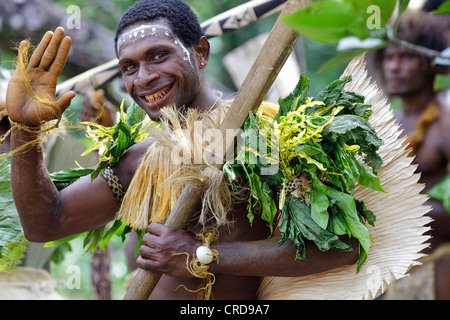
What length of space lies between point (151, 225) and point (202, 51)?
0.87 metres

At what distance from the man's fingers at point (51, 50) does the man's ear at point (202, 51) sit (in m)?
0.66

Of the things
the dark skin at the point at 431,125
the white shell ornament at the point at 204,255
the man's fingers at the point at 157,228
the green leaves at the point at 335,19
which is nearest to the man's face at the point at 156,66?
the man's fingers at the point at 157,228

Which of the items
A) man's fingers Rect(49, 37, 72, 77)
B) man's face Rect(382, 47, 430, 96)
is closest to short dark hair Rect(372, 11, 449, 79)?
man's face Rect(382, 47, 430, 96)

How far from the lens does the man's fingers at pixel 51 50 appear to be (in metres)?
2.10

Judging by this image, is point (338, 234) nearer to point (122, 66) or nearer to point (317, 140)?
point (317, 140)

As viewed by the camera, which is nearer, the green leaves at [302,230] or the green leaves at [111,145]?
the green leaves at [302,230]

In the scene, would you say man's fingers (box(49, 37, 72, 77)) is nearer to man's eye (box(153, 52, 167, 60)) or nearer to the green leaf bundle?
man's eye (box(153, 52, 167, 60))

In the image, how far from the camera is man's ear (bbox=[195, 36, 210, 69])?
2562 millimetres

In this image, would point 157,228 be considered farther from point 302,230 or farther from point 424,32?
point 424,32

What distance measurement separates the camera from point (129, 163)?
2521mm

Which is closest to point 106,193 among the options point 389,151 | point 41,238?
point 41,238

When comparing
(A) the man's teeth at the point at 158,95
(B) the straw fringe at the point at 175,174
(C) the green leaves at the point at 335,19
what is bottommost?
(C) the green leaves at the point at 335,19

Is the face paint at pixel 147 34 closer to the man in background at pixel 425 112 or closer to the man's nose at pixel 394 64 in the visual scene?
the man in background at pixel 425 112

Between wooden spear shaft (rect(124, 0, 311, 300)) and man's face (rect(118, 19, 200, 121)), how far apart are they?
34cm
